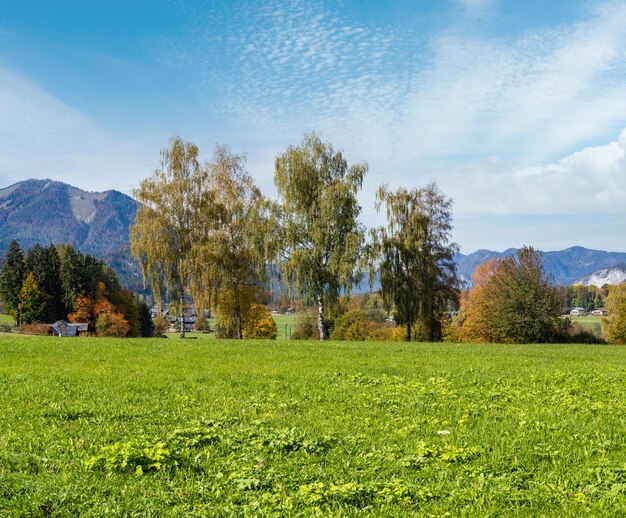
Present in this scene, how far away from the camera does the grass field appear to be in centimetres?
580

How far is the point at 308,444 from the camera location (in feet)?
25.3

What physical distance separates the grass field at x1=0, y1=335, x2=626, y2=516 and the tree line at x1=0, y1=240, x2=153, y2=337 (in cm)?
7441

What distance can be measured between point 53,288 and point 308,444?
299ft

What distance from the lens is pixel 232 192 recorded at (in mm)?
44156

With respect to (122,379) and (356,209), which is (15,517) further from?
(356,209)

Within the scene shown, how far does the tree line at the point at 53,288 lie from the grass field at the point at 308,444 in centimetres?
7441

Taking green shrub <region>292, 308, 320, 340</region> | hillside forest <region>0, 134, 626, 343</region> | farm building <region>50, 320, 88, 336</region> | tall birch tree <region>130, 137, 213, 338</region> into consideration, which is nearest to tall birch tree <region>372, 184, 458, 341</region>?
hillside forest <region>0, 134, 626, 343</region>

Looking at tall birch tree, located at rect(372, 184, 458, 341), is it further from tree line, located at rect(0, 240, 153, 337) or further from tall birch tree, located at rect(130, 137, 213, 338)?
tree line, located at rect(0, 240, 153, 337)

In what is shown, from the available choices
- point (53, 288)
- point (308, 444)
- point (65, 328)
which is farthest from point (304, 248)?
point (53, 288)

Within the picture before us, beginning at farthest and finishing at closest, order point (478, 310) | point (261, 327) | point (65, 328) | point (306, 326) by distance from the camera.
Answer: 1. point (306, 326)
2. point (65, 328)
3. point (261, 327)
4. point (478, 310)

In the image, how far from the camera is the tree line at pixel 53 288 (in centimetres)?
8281

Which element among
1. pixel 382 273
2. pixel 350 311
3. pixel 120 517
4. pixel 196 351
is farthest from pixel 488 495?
pixel 350 311

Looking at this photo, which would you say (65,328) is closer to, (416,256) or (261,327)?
(261,327)

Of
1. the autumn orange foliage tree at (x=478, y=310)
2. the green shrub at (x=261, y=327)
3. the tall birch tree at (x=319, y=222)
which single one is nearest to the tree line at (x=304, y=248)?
the tall birch tree at (x=319, y=222)
